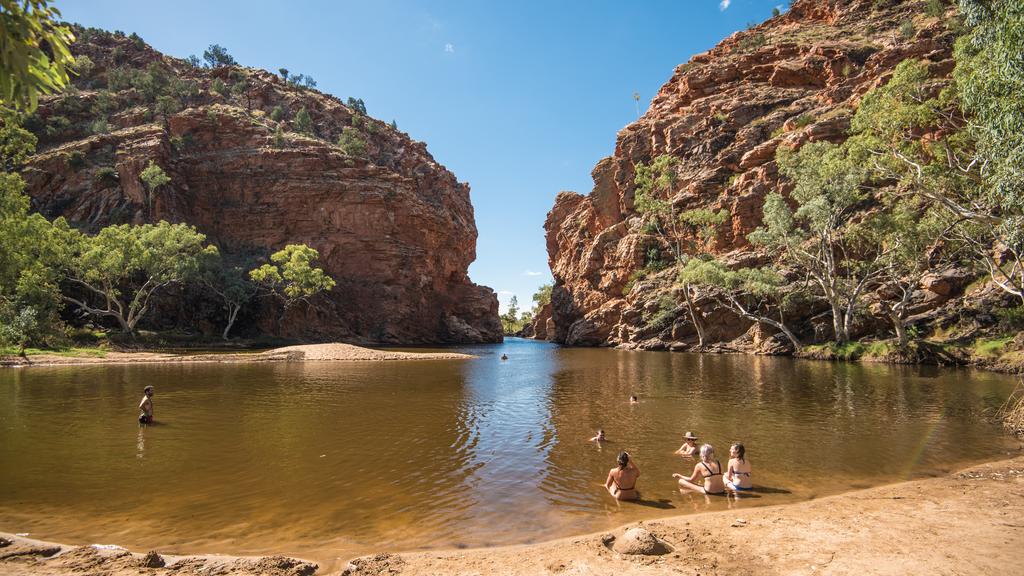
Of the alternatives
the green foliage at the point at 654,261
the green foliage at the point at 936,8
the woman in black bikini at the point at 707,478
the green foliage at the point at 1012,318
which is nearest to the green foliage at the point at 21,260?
the woman in black bikini at the point at 707,478

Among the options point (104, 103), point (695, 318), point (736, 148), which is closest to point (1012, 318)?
point (695, 318)

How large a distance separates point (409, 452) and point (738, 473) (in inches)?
318

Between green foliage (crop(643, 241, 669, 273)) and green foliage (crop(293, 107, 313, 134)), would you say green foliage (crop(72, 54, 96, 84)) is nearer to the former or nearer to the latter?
green foliage (crop(293, 107, 313, 134))

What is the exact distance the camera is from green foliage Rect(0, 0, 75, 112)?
3404mm

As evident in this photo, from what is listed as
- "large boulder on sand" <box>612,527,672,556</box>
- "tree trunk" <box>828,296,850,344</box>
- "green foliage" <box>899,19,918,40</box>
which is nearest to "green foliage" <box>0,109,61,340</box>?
"large boulder on sand" <box>612,527,672,556</box>

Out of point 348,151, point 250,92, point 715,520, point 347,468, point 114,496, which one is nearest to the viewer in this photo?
point 715,520

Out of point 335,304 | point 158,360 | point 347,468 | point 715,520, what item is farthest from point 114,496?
point 335,304

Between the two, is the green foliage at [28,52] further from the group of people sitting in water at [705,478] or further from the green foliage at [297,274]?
the green foliage at [297,274]

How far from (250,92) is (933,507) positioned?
11492 cm

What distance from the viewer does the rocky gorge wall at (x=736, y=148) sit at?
2115 inches

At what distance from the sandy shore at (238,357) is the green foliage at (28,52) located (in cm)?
3838

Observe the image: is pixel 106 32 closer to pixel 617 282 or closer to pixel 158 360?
pixel 158 360

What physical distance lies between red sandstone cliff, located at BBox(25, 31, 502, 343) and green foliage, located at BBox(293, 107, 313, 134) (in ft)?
4.66

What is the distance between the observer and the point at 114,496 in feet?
28.8
